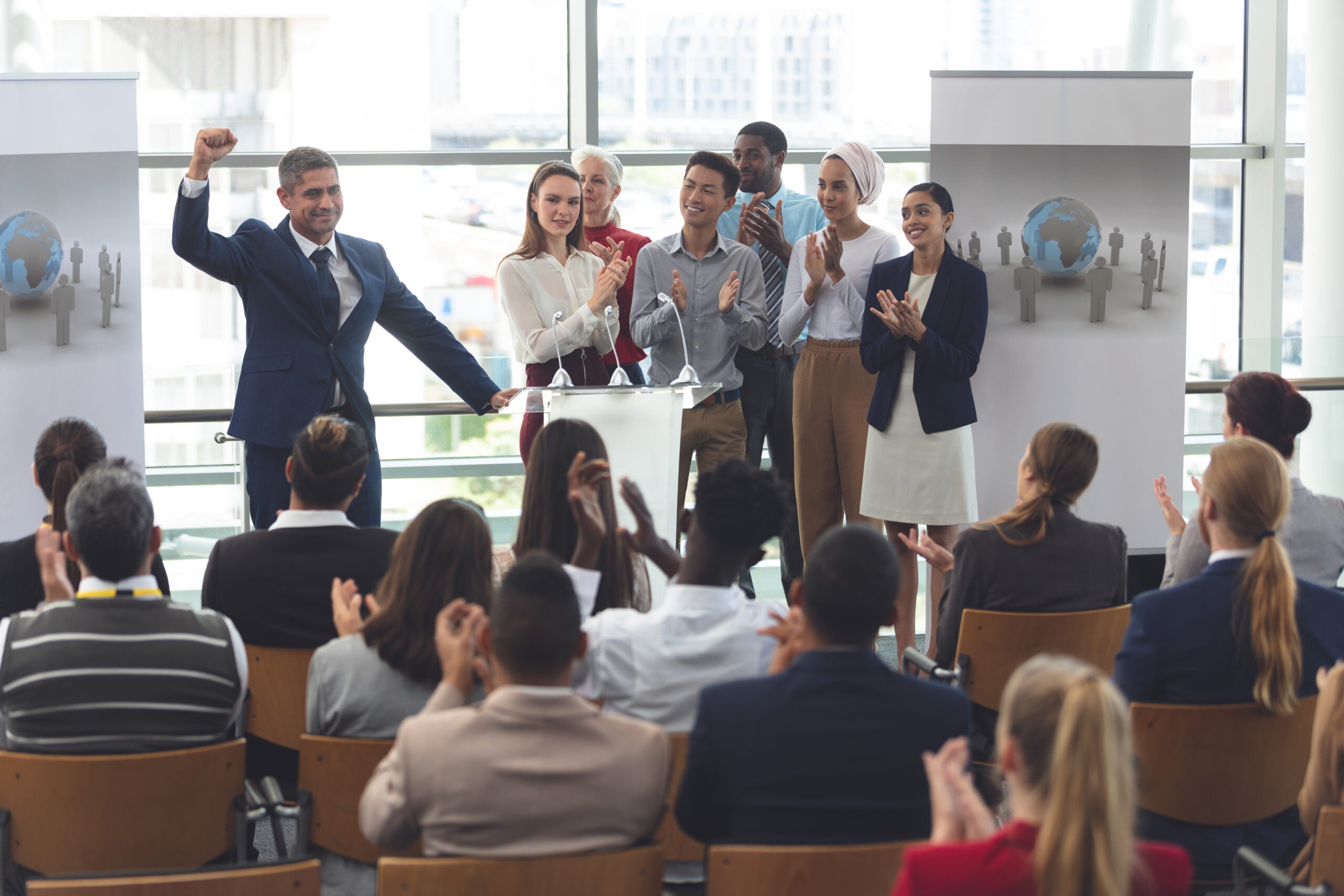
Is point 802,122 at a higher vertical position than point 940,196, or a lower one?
higher

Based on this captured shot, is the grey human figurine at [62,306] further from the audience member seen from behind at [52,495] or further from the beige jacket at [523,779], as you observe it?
the beige jacket at [523,779]

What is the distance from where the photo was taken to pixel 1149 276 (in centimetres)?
447

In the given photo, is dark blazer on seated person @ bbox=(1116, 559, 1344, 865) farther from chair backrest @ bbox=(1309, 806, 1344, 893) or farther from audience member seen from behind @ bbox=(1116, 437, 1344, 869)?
chair backrest @ bbox=(1309, 806, 1344, 893)

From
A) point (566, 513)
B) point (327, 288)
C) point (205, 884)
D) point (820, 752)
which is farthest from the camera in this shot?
point (327, 288)

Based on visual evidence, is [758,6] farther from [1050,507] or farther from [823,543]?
[823,543]

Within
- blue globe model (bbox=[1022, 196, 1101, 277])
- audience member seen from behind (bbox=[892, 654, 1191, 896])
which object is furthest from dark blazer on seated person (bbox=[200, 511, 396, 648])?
blue globe model (bbox=[1022, 196, 1101, 277])

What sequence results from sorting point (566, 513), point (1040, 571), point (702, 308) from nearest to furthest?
point (566, 513)
point (1040, 571)
point (702, 308)

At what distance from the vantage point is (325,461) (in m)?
2.43

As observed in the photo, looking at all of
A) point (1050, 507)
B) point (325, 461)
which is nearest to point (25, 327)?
point (325, 461)

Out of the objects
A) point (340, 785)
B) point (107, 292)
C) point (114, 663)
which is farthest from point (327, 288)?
point (340, 785)

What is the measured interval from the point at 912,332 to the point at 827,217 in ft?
2.14

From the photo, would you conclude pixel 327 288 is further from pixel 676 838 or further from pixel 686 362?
pixel 676 838

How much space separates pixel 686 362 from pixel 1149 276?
1831mm

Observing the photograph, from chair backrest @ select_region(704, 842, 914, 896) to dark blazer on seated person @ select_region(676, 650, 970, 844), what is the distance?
9 centimetres
